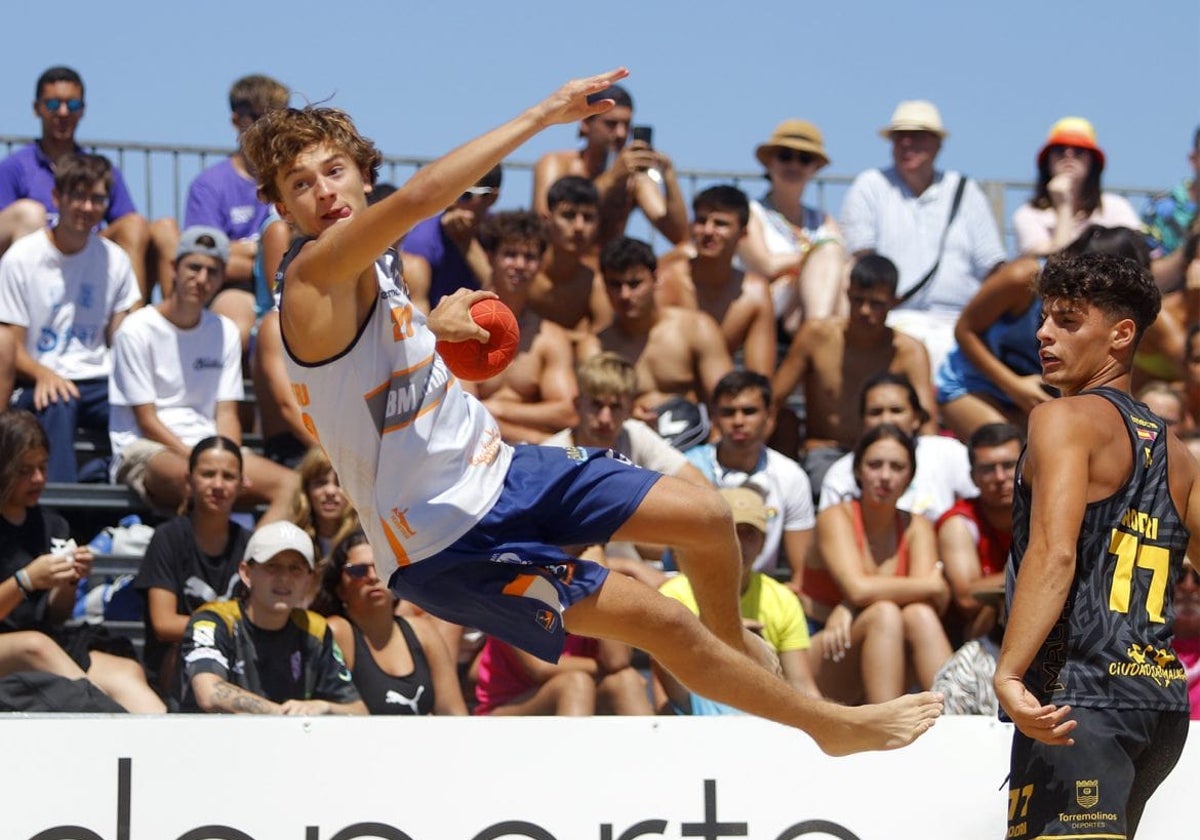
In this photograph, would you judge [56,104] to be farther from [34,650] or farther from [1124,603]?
[1124,603]

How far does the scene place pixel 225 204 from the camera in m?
9.90

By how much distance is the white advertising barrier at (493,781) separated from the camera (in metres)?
5.29

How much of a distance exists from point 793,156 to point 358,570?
467 cm

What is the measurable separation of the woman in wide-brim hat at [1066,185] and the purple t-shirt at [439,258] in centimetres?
342

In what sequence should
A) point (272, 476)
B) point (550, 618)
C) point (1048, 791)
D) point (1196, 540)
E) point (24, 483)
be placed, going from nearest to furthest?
point (1048, 791)
point (1196, 540)
point (550, 618)
point (24, 483)
point (272, 476)

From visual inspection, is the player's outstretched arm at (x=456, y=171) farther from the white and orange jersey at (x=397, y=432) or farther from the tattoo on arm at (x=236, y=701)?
the tattoo on arm at (x=236, y=701)

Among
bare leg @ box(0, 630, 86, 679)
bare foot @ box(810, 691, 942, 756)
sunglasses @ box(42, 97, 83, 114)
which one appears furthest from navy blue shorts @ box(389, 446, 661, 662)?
sunglasses @ box(42, 97, 83, 114)

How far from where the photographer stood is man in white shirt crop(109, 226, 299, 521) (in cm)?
812

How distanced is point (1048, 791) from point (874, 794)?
1747 millimetres

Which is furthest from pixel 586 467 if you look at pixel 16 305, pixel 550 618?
pixel 16 305

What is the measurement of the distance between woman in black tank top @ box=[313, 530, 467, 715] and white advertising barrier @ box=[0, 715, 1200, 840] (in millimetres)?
1535

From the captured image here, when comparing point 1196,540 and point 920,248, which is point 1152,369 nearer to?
point 920,248

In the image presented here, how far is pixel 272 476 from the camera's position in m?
8.20

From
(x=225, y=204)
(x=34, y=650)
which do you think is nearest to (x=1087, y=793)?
(x=34, y=650)
